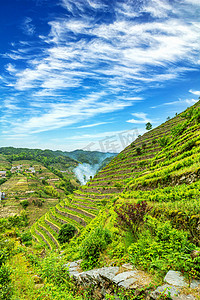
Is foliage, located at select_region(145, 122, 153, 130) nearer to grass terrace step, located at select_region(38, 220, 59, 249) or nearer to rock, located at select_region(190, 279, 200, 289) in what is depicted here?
grass terrace step, located at select_region(38, 220, 59, 249)

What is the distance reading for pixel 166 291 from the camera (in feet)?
10.1

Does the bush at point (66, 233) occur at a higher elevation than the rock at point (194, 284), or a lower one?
lower

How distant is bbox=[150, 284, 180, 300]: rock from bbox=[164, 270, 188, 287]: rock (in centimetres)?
11

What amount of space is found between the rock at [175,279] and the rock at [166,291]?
0.11 metres

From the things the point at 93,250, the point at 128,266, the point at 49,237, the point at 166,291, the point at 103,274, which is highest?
the point at 166,291

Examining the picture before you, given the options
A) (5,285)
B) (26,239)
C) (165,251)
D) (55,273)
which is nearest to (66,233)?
(26,239)

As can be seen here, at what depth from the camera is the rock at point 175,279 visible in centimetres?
312

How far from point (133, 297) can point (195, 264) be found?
5.22ft

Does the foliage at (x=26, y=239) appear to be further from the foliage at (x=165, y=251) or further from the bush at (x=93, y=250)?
the foliage at (x=165, y=251)

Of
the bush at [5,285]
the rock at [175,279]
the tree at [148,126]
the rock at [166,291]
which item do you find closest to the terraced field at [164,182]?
the rock at [175,279]

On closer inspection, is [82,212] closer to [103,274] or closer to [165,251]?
[103,274]

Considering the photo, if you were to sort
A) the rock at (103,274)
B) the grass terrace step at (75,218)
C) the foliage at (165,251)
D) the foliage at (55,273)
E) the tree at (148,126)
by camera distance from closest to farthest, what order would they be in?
the foliage at (165,251)
the rock at (103,274)
the foliage at (55,273)
the grass terrace step at (75,218)
the tree at (148,126)

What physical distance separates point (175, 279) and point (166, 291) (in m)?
0.35

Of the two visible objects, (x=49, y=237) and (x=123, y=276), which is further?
(x=49, y=237)
